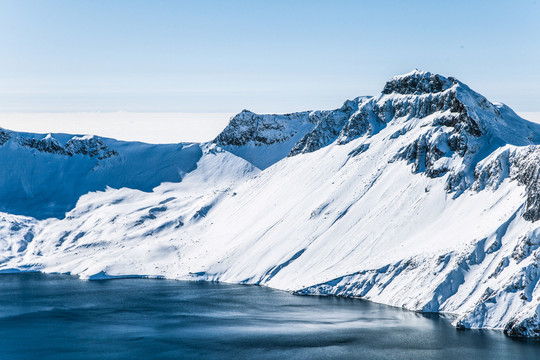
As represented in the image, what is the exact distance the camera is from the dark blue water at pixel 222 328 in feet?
332

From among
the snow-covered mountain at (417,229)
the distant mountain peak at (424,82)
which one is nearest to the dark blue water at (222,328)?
the snow-covered mountain at (417,229)

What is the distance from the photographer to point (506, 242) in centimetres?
12650

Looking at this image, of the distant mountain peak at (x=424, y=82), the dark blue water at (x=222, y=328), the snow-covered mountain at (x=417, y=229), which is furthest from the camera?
the distant mountain peak at (x=424, y=82)

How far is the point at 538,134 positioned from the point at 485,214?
49.8 m

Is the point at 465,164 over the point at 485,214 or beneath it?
over

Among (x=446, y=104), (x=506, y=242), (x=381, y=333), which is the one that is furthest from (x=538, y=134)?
(x=381, y=333)

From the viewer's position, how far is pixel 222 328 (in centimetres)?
11875

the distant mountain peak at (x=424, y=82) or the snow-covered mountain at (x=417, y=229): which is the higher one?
the distant mountain peak at (x=424, y=82)

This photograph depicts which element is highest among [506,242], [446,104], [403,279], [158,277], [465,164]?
[446,104]

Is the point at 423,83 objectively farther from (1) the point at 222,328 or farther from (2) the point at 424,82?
(1) the point at 222,328

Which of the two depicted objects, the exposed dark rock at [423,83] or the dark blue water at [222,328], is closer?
the dark blue water at [222,328]

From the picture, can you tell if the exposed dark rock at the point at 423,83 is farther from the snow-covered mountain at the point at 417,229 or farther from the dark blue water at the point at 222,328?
the dark blue water at the point at 222,328

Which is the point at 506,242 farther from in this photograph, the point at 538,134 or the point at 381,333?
the point at 538,134

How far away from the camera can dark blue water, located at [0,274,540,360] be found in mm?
101062
